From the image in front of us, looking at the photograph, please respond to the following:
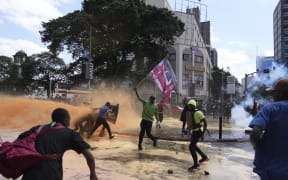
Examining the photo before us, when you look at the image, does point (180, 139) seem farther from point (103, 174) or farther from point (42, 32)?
point (42, 32)

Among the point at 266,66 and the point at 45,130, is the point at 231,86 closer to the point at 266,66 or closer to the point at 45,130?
the point at 266,66

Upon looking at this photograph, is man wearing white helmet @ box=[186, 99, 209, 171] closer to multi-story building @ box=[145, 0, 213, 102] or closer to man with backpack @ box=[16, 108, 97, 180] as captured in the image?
man with backpack @ box=[16, 108, 97, 180]

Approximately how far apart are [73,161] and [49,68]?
225 ft

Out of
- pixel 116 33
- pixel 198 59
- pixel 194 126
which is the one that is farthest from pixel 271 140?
pixel 198 59

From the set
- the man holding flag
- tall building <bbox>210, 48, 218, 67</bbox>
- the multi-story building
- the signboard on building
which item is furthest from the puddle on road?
tall building <bbox>210, 48, 218, 67</bbox>

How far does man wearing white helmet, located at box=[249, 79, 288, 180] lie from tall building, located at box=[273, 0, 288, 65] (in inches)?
2805

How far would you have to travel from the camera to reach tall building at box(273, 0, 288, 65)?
242ft

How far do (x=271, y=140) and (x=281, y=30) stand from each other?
76.3 m

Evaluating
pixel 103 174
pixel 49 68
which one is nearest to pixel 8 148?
pixel 103 174

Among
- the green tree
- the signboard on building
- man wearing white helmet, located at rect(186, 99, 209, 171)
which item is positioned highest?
the green tree

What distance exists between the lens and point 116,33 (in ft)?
151

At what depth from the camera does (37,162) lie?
3947mm

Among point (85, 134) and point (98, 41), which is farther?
point (98, 41)

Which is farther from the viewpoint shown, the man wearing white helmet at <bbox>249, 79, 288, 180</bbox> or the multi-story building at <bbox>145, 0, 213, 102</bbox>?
the multi-story building at <bbox>145, 0, 213, 102</bbox>
